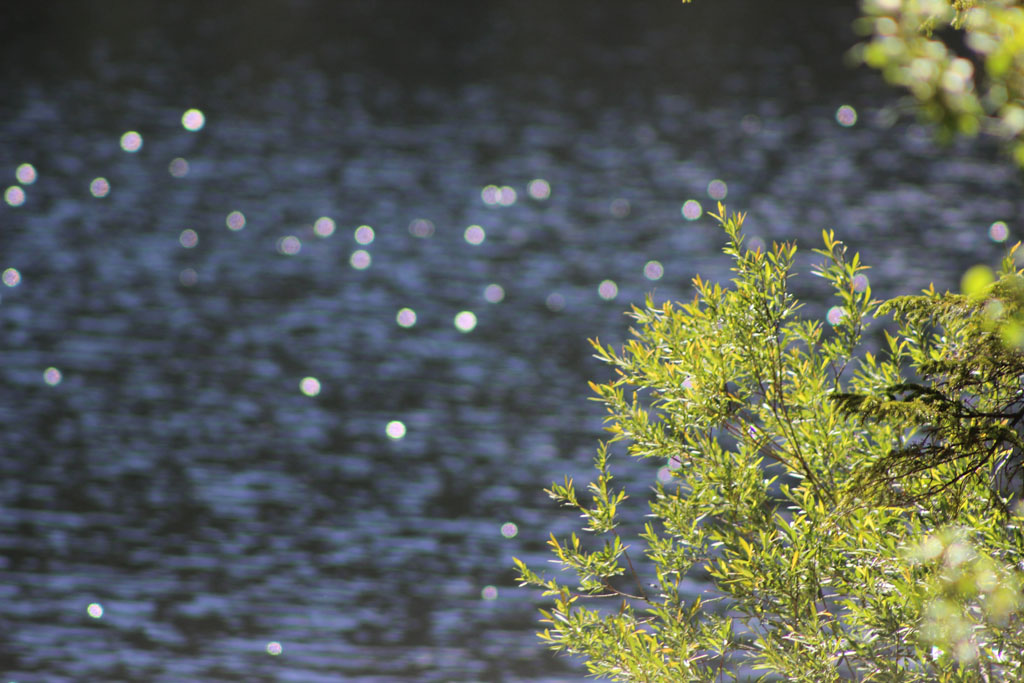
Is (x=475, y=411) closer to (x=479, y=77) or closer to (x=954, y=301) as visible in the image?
(x=954, y=301)

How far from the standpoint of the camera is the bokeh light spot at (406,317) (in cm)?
2412

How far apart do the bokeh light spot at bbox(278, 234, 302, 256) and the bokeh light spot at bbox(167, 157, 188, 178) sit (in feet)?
21.6

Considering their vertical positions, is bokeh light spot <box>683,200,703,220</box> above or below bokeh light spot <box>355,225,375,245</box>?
above

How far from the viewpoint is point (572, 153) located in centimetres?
3891

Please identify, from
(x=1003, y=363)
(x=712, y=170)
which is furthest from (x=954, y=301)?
(x=712, y=170)

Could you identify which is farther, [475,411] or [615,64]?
[615,64]

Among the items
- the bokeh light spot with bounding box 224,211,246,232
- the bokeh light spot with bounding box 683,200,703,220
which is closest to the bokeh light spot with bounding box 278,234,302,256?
the bokeh light spot with bounding box 224,211,246,232

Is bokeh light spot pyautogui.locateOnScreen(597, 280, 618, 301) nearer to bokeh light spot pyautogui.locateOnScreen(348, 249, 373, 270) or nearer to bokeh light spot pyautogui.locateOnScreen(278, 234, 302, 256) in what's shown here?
bokeh light spot pyautogui.locateOnScreen(348, 249, 373, 270)

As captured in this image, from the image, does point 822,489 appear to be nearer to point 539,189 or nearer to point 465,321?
point 465,321

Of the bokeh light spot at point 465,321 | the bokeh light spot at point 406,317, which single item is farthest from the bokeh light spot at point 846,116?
the bokeh light spot at point 406,317

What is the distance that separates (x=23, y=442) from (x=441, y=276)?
11.4m

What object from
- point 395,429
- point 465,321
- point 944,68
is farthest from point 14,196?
point 944,68

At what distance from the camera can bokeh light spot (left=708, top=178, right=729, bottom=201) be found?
34.1 meters

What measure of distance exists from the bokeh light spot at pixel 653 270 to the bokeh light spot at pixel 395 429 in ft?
30.7
